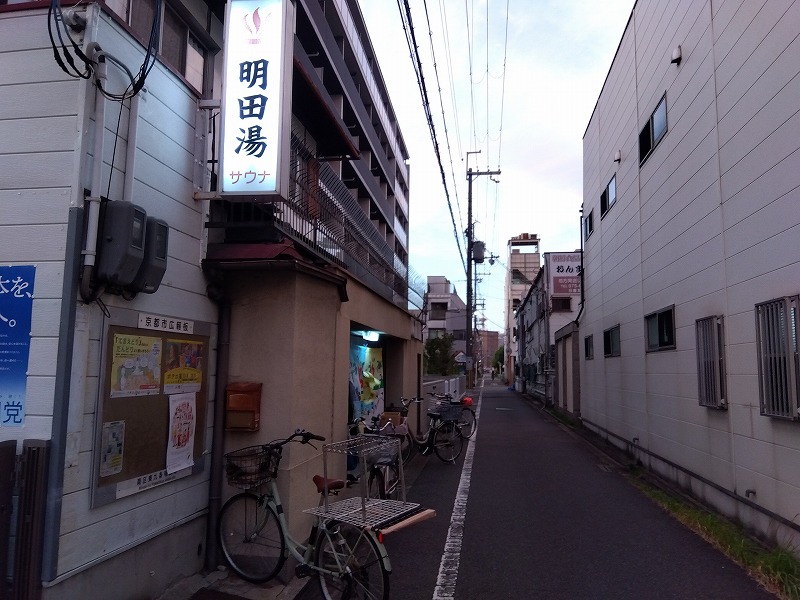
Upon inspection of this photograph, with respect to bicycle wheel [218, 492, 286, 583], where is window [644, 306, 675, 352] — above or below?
above

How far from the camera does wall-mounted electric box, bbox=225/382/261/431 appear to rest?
5.26 m

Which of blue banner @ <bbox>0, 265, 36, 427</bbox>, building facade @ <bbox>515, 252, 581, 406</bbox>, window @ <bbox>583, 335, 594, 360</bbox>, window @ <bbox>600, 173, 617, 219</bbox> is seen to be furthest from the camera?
building facade @ <bbox>515, 252, 581, 406</bbox>

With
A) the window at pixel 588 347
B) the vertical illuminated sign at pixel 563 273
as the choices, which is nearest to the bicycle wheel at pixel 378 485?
the window at pixel 588 347

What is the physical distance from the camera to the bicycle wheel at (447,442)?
11.2 metres

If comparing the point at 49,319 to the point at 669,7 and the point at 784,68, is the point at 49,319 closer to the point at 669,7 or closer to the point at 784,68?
the point at 784,68

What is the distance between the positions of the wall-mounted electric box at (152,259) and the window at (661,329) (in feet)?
25.1

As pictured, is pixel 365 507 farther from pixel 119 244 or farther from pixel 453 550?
pixel 119 244

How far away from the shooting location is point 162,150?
4.71 meters

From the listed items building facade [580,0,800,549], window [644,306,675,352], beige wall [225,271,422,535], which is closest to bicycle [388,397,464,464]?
building facade [580,0,800,549]

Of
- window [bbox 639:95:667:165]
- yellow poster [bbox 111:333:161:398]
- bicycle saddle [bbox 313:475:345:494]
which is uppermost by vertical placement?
window [bbox 639:95:667:165]

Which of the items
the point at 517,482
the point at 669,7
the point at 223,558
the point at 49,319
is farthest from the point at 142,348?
the point at 669,7

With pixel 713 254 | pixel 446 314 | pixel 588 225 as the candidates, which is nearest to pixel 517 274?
pixel 446 314

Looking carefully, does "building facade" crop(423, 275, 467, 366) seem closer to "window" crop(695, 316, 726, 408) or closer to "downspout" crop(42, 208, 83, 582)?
"window" crop(695, 316, 726, 408)

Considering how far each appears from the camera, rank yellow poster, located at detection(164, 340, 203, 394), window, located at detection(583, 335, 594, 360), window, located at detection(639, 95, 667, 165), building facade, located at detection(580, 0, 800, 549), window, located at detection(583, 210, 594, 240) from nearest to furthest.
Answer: yellow poster, located at detection(164, 340, 203, 394) < building facade, located at detection(580, 0, 800, 549) < window, located at detection(639, 95, 667, 165) < window, located at detection(583, 335, 594, 360) < window, located at detection(583, 210, 594, 240)
